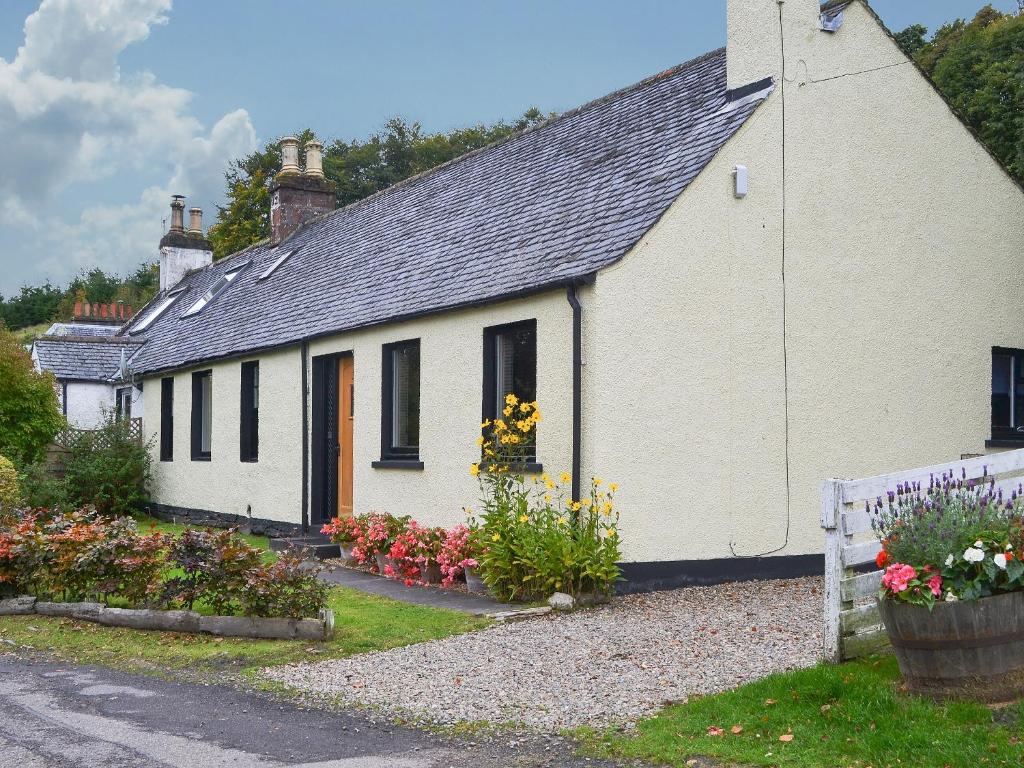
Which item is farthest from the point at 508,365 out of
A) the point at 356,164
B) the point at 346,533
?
the point at 356,164

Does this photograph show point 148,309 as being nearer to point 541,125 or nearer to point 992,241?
point 541,125

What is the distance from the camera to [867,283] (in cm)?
1303

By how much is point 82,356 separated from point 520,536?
20.5 m

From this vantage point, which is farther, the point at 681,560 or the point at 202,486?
the point at 202,486

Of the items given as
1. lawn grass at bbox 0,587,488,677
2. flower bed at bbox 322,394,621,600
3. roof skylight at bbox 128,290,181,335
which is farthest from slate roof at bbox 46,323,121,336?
lawn grass at bbox 0,587,488,677

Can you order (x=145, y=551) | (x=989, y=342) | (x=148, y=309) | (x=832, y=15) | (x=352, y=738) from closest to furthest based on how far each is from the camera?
(x=352, y=738) < (x=145, y=551) < (x=832, y=15) < (x=989, y=342) < (x=148, y=309)


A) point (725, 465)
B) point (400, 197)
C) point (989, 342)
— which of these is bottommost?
point (725, 465)

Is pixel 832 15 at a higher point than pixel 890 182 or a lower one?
higher

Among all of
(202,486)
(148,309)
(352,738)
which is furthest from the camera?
(148,309)

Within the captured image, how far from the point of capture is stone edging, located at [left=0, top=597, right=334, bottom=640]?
375 inches

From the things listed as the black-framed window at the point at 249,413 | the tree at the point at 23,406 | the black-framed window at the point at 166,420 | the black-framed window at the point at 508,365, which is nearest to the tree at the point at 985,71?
the black-framed window at the point at 508,365

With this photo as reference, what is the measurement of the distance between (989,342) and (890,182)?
8.59 feet

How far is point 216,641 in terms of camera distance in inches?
377

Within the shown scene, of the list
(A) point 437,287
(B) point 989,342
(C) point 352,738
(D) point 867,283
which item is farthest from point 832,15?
(C) point 352,738
